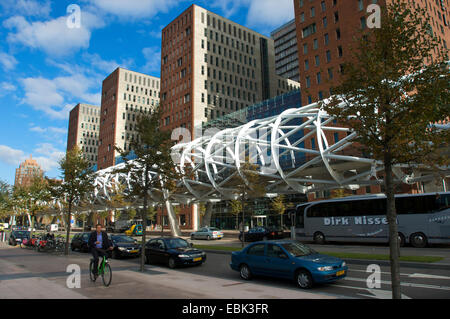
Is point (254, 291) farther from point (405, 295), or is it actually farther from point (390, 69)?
point (390, 69)

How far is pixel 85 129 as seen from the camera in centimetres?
14188

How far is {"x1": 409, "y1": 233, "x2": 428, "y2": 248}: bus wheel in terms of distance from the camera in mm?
19875

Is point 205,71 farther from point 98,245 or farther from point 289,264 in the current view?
point 289,264

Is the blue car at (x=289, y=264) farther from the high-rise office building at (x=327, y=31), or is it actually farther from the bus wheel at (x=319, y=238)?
the high-rise office building at (x=327, y=31)

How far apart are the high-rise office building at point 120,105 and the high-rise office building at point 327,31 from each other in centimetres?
6164

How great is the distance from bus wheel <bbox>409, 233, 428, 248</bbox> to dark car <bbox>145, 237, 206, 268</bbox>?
45.9 ft

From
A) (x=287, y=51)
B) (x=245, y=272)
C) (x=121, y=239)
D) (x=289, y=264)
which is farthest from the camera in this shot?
(x=287, y=51)

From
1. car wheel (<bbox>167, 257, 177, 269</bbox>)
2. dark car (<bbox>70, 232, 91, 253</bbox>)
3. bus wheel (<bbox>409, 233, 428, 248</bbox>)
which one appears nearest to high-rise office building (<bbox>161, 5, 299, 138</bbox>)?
dark car (<bbox>70, 232, 91, 253</bbox>)

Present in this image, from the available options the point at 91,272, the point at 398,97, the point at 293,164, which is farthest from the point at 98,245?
the point at 293,164

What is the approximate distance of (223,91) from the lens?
79.1 m

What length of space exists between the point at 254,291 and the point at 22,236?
2964 centimetres


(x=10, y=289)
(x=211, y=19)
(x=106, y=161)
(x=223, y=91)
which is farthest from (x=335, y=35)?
(x=106, y=161)

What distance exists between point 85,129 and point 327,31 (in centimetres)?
11981

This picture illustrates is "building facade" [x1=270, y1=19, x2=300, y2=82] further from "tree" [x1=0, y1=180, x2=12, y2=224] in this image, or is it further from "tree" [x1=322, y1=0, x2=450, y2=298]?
"tree" [x1=322, y1=0, x2=450, y2=298]
